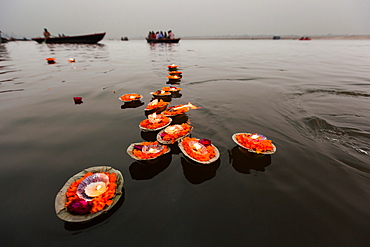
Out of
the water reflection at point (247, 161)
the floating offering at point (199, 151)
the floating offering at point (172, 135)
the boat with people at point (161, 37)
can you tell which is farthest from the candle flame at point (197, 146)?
the boat with people at point (161, 37)

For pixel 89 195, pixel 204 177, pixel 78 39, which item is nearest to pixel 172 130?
pixel 204 177

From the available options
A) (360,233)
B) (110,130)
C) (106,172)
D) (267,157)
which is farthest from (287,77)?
(106,172)

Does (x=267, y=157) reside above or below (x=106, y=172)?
below

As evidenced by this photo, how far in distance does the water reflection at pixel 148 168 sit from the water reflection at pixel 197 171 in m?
0.42

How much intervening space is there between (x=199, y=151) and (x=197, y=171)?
0.42 meters

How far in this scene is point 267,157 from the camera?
3.70 meters

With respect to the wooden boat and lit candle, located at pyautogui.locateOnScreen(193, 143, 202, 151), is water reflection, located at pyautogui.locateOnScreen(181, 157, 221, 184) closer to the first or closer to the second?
lit candle, located at pyautogui.locateOnScreen(193, 143, 202, 151)

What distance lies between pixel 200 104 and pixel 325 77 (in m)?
9.40

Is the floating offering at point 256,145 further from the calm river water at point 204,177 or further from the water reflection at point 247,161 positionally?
the calm river water at point 204,177

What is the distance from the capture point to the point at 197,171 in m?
3.36

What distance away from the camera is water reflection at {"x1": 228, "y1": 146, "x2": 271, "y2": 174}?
3422 mm

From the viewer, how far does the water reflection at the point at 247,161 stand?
3.42m

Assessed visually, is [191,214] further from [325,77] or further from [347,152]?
[325,77]

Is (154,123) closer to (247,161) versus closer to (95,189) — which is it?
(95,189)
